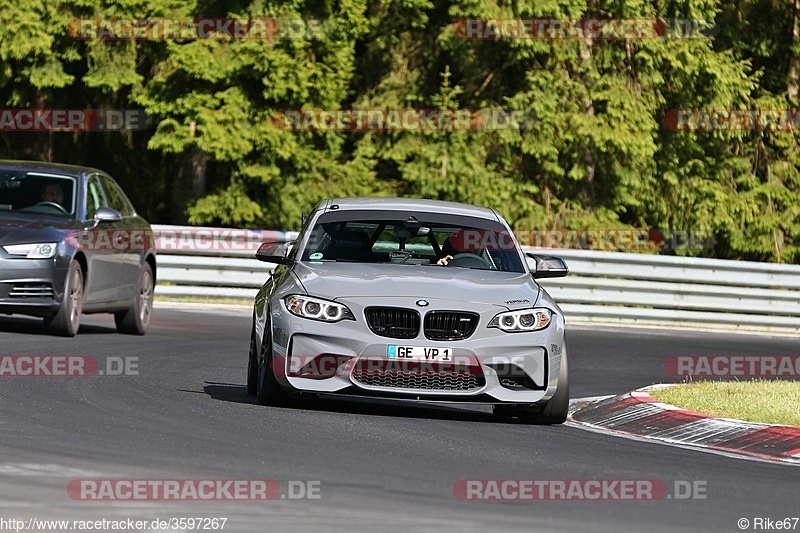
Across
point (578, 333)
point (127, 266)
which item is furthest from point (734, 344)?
point (127, 266)

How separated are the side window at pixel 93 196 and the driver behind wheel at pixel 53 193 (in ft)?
0.84

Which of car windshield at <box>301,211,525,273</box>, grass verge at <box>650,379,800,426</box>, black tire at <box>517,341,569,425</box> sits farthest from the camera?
car windshield at <box>301,211,525,273</box>

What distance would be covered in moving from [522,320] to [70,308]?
6.00 metres

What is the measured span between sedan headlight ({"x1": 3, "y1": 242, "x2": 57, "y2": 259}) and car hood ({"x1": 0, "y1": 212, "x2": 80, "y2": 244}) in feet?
0.15

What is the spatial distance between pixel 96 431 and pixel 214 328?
9.56m

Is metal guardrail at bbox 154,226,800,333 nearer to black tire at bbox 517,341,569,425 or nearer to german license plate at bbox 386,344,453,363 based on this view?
black tire at bbox 517,341,569,425

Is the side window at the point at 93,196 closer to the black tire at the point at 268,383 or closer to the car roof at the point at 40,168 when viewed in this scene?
the car roof at the point at 40,168

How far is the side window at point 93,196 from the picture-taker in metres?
15.9

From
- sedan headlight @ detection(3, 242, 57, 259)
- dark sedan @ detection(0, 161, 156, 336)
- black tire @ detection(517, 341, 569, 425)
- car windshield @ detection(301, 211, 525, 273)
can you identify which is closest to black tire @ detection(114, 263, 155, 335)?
dark sedan @ detection(0, 161, 156, 336)

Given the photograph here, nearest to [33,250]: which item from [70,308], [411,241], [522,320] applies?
[70,308]

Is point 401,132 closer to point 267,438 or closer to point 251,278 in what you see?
point 251,278

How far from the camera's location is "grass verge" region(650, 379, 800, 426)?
1121cm

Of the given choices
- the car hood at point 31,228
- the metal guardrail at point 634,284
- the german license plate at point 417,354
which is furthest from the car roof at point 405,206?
the metal guardrail at point 634,284

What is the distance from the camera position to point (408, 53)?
29391mm
